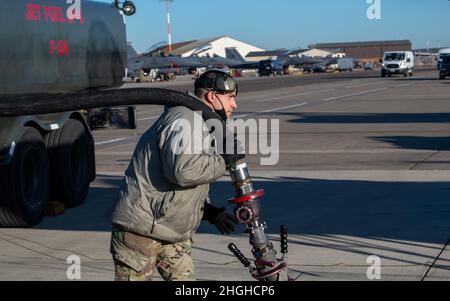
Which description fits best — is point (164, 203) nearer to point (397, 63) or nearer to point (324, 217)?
point (324, 217)

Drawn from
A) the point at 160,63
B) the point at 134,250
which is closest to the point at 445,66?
the point at 160,63

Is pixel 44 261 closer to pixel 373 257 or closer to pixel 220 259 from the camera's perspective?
pixel 220 259

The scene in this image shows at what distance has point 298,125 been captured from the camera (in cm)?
2603

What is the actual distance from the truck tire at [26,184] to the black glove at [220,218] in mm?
5871

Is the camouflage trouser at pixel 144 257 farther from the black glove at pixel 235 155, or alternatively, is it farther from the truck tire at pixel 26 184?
the truck tire at pixel 26 184

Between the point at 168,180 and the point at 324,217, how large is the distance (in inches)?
243

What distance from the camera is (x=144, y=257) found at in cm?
468

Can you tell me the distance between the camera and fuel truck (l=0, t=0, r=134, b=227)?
10016mm

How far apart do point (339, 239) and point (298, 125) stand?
17.0 metres

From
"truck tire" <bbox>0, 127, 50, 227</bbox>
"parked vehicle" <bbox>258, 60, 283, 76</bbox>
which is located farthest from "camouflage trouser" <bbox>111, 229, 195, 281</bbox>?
"parked vehicle" <bbox>258, 60, 283, 76</bbox>

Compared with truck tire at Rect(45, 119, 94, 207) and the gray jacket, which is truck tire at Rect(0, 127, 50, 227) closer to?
truck tire at Rect(45, 119, 94, 207)

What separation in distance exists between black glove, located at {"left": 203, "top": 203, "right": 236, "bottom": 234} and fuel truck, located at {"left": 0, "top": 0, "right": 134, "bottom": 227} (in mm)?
4256

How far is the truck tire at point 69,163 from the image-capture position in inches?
463

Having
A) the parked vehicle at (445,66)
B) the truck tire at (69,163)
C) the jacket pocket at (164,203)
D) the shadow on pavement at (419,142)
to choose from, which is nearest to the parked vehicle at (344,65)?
the parked vehicle at (445,66)
